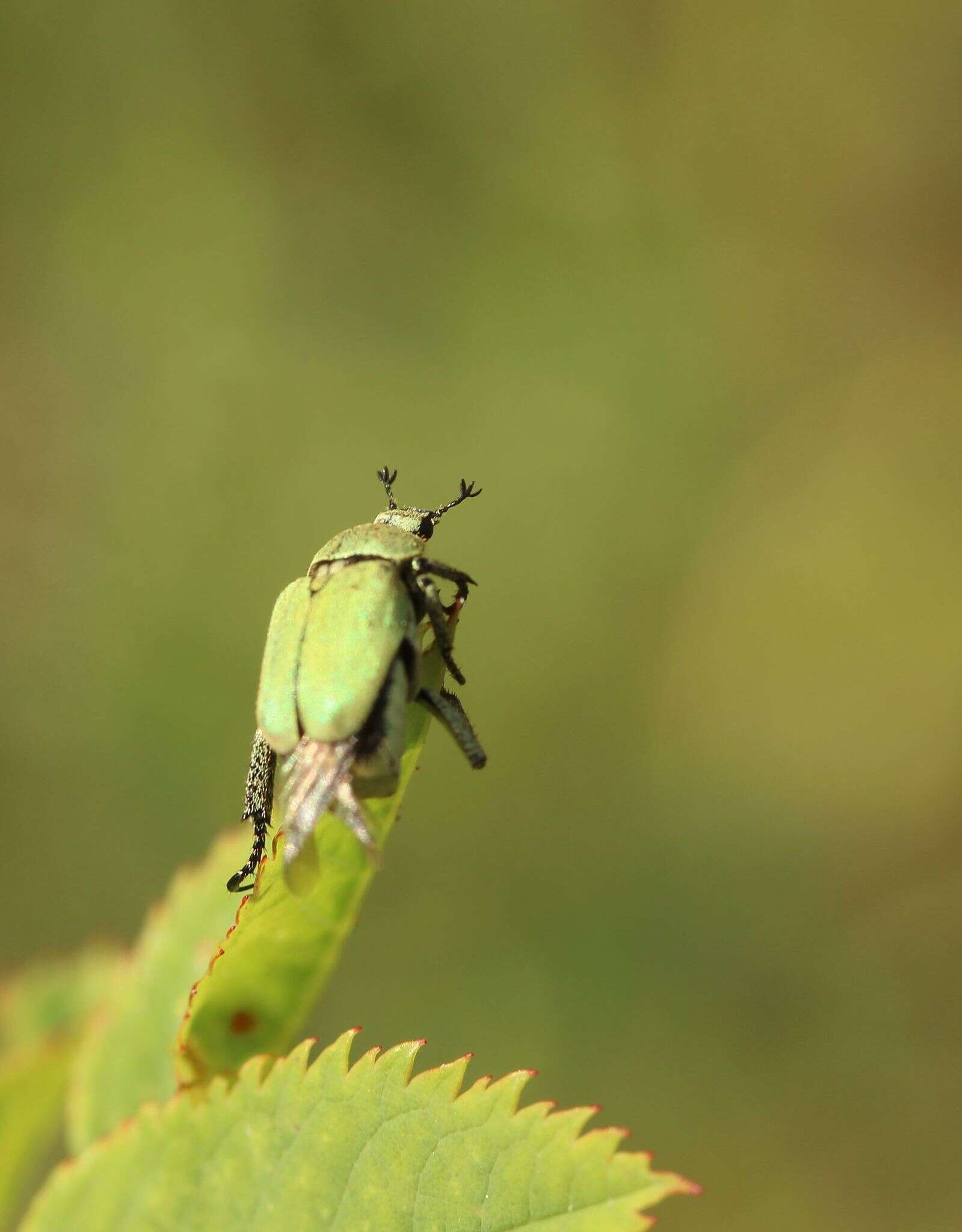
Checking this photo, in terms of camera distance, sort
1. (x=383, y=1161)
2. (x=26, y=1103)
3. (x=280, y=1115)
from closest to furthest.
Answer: (x=383, y=1161), (x=280, y=1115), (x=26, y=1103)

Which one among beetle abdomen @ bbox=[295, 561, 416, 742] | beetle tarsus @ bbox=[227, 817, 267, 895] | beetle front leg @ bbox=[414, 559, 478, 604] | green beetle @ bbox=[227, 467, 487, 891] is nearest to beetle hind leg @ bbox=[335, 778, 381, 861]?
green beetle @ bbox=[227, 467, 487, 891]

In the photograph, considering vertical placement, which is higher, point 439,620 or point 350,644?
point 439,620

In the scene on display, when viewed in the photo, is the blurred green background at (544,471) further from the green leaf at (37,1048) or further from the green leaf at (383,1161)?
the green leaf at (383,1161)

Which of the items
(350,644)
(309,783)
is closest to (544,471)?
(350,644)

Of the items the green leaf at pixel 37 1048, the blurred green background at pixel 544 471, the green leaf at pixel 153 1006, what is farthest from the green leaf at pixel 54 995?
the blurred green background at pixel 544 471

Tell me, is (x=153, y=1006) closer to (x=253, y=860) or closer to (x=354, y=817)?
(x=253, y=860)

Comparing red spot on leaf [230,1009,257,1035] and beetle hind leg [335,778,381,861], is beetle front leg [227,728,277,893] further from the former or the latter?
red spot on leaf [230,1009,257,1035]

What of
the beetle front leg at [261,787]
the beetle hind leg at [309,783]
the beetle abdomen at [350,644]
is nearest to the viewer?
the beetle hind leg at [309,783]
